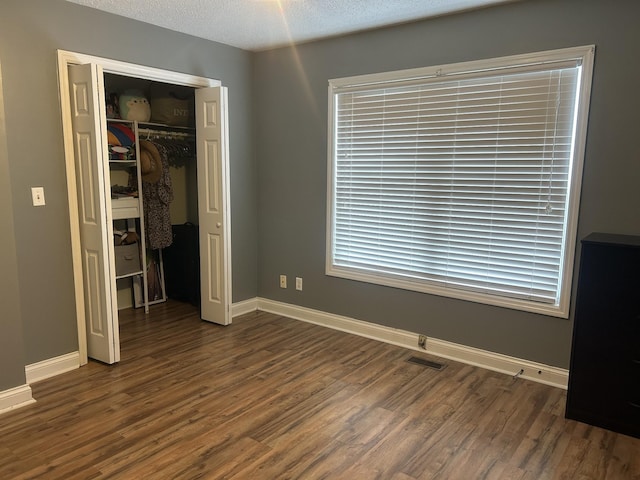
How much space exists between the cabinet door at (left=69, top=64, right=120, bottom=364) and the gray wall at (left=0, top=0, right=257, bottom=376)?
0.11 meters

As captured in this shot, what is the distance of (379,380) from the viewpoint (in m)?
3.11

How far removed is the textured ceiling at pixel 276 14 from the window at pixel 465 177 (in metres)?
0.41

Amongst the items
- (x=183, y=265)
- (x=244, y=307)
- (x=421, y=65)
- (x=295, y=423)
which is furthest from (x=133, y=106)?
(x=295, y=423)

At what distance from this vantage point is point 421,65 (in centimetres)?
337

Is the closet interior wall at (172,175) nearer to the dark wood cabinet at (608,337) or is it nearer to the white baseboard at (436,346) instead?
the white baseboard at (436,346)

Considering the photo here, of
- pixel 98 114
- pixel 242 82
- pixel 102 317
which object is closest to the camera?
pixel 98 114

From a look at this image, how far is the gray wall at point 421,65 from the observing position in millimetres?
2672

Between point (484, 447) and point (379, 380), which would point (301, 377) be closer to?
point (379, 380)

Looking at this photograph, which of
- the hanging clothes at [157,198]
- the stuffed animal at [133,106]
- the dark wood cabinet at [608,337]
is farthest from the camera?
the hanging clothes at [157,198]

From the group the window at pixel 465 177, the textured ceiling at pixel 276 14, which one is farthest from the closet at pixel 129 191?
the window at pixel 465 177

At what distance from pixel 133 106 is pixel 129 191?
82 cm

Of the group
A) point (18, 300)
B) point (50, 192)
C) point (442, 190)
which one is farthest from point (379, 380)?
point (50, 192)

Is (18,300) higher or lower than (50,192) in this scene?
lower

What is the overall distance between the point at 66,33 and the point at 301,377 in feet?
9.24
